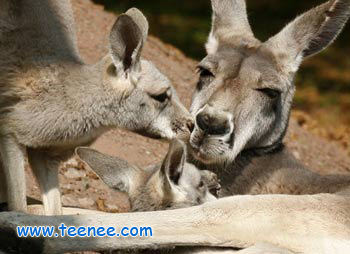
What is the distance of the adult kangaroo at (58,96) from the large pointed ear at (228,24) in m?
0.52

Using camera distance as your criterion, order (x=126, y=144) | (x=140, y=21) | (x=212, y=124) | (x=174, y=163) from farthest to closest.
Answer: (x=126, y=144), (x=140, y=21), (x=212, y=124), (x=174, y=163)

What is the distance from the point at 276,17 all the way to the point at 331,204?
28.6ft

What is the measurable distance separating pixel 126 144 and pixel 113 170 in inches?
77.5

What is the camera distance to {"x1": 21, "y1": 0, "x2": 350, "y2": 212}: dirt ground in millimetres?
7180

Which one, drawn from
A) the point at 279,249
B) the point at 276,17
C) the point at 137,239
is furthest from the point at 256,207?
the point at 276,17

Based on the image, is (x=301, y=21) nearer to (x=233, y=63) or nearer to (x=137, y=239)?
(x=233, y=63)

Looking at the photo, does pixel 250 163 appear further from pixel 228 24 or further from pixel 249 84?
pixel 228 24

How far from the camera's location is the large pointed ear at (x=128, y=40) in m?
6.09

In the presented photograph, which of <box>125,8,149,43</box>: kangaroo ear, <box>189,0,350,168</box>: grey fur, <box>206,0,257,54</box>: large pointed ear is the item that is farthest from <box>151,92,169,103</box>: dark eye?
<box>206,0,257,54</box>: large pointed ear

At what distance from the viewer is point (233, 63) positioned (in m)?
6.44

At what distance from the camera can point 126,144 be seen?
25.6ft

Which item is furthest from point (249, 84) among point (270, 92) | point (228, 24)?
point (228, 24)

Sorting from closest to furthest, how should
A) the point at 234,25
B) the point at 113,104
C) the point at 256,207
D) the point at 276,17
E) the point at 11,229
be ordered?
the point at 11,229 < the point at 256,207 < the point at 113,104 < the point at 234,25 < the point at 276,17

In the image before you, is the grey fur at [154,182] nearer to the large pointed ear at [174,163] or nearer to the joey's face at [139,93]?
the large pointed ear at [174,163]
